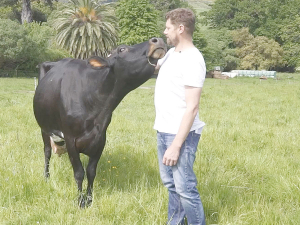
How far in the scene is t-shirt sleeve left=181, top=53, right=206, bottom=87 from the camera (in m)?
2.50

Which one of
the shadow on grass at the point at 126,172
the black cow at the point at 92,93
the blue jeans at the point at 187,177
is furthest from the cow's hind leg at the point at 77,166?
the blue jeans at the point at 187,177

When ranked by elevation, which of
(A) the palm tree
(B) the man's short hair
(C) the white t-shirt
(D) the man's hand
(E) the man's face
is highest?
(B) the man's short hair

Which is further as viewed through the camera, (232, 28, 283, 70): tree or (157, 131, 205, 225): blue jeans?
(232, 28, 283, 70): tree

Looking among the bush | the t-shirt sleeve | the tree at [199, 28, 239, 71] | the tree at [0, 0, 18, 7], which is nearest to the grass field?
the t-shirt sleeve

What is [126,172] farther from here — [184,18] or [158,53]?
[184,18]

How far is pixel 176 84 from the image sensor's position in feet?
8.80

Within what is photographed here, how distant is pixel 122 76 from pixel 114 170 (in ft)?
5.42

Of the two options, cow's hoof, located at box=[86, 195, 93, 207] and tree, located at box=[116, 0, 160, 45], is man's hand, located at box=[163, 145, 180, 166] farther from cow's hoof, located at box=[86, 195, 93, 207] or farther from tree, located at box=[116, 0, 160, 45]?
tree, located at box=[116, 0, 160, 45]

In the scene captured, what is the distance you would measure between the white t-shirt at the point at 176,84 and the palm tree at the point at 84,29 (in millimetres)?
40401

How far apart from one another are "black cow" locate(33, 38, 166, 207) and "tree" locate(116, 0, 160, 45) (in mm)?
48761

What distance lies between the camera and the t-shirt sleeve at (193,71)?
8.20 feet

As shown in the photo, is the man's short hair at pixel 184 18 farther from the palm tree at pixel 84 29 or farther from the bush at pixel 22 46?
the palm tree at pixel 84 29

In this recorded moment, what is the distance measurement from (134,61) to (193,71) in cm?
81

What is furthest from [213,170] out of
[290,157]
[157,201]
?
[290,157]
